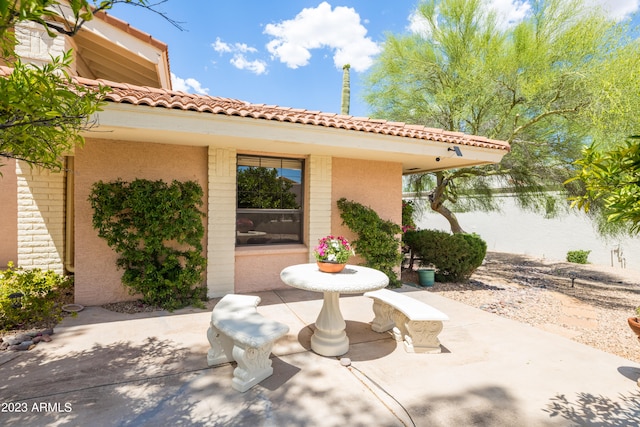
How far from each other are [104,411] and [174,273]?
3011 mm

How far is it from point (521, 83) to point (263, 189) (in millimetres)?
7609

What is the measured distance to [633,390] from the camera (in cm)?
313

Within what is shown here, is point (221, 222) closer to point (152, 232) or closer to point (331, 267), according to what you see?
point (152, 232)

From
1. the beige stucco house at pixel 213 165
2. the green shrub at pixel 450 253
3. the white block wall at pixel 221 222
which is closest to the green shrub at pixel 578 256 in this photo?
the green shrub at pixel 450 253

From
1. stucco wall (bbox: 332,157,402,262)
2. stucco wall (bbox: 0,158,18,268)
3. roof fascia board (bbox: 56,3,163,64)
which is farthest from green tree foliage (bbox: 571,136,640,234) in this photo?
stucco wall (bbox: 0,158,18,268)

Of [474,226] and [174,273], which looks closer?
[174,273]

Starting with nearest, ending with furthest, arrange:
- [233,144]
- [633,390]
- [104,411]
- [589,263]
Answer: [104,411], [633,390], [233,144], [589,263]

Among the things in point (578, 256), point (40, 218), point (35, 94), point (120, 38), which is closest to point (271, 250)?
point (40, 218)

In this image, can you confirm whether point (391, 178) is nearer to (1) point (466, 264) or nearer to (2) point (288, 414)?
(1) point (466, 264)

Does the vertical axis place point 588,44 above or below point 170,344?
above

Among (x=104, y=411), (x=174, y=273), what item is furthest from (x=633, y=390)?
(x=174, y=273)

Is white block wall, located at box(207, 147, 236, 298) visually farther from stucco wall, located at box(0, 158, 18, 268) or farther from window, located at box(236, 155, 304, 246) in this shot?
stucco wall, located at box(0, 158, 18, 268)

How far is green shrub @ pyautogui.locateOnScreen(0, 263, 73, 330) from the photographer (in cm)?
423

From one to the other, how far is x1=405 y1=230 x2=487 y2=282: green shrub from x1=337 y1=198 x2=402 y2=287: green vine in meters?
1.61
